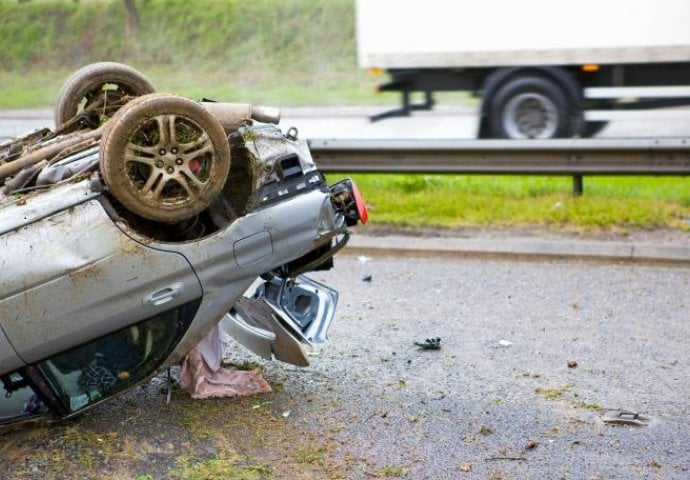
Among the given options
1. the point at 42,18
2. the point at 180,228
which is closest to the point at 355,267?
the point at 180,228

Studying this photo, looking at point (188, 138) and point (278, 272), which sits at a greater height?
point (188, 138)

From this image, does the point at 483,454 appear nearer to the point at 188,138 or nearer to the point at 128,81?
the point at 188,138

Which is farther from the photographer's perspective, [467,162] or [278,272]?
[467,162]

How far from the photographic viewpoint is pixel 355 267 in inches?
325

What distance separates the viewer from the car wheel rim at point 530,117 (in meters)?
11.9

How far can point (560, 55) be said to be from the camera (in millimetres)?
11930

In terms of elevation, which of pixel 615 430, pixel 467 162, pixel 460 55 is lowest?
pixel 615 430

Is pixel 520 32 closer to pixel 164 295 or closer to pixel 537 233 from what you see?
pixel 537 233

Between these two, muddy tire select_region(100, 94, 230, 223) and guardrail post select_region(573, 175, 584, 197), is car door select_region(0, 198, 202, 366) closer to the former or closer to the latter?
muddy tire select_region(100, 94, 230, 223)

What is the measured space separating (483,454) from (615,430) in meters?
0.75

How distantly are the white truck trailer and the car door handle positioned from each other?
758 cm

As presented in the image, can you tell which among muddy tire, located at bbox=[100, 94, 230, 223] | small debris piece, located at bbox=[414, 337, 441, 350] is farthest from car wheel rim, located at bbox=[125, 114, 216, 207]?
small debris piece, located at bbox=[414, 337, 441, 350]

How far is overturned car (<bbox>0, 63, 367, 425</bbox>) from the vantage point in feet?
15.4

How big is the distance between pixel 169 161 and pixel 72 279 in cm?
71
